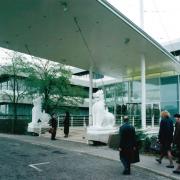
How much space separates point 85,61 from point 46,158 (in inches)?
476

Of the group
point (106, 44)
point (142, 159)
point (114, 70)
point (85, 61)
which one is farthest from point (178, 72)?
point (142, 159)

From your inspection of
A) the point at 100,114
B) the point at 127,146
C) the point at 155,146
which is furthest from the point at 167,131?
the point at 100,114

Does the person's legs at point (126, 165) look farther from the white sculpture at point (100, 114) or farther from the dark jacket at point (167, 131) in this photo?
the white sculpture at point (100, 114)

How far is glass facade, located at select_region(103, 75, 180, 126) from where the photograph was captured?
2967cm

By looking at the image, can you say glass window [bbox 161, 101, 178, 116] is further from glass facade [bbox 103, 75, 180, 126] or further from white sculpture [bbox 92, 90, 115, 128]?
white sculpture [bbox 92, 90, 115, 128]

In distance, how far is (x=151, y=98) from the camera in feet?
105

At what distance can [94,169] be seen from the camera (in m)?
9.45

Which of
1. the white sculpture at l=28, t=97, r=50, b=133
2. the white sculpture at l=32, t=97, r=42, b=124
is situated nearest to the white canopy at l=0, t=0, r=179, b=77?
the white sculpture at l=32, t=97, r=42, b=124

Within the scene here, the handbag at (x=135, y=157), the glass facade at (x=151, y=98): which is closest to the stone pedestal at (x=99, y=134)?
the handbag at (x=135, y=157)

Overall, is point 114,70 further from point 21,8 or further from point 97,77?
point 97,77

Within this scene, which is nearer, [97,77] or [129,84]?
[129,84]

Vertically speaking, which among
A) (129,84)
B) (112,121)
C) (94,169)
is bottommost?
(94,169)

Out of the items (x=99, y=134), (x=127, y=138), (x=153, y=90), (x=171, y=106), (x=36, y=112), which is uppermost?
(x=153, y=90)

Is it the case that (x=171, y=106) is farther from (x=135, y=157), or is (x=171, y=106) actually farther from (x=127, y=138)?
(x=127, y=138)
